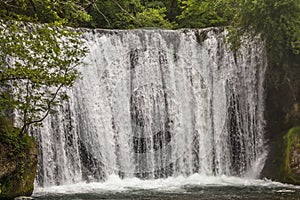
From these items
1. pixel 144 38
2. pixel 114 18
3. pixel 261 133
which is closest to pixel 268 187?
pixel 261 133

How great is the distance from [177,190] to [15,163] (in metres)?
4.26

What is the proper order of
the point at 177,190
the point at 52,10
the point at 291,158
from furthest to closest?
the point at 291,158, the point at 177,190, the point at 52,10

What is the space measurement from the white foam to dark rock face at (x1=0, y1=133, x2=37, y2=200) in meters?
1.24

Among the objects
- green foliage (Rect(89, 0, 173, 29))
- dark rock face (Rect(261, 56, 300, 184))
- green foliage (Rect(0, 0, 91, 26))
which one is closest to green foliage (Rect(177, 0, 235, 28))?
green foliage (Rect(89, 0, 173, 29))

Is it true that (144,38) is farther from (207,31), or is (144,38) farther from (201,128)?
(201,128)

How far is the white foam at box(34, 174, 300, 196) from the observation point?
1291 cm

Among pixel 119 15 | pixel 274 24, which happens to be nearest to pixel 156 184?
pixel 274 24

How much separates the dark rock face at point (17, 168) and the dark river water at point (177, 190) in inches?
25.0

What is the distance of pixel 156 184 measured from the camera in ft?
46.3

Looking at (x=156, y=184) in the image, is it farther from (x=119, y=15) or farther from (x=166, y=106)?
(x=119, y=15)

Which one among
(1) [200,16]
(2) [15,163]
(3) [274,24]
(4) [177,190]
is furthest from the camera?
(1) [200,16]

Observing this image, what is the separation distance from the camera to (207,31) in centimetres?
1722

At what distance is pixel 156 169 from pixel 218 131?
2.51 m

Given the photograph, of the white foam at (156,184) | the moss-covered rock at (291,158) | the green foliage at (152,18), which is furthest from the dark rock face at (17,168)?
the green foliage at (152,18)
